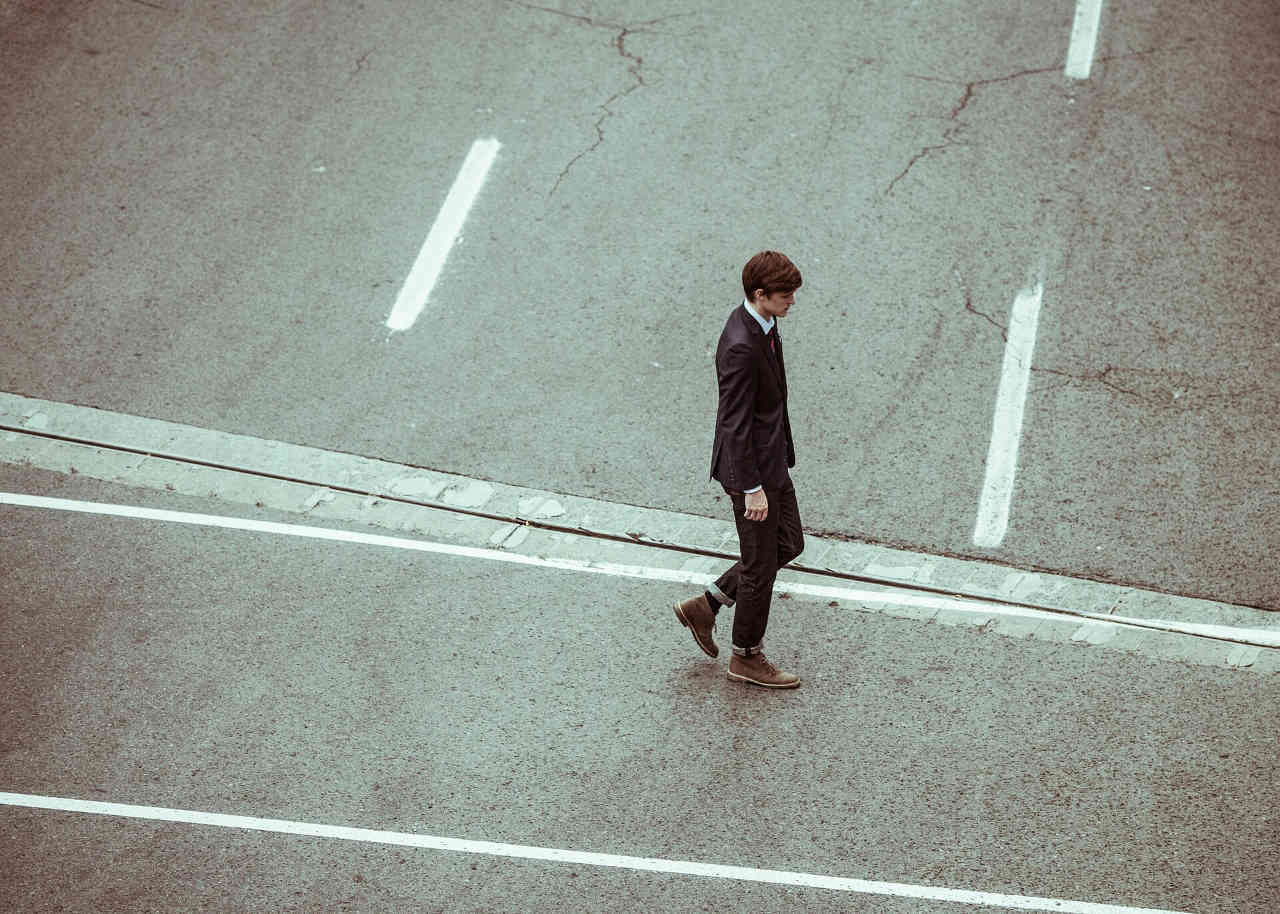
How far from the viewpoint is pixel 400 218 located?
27.1 ft

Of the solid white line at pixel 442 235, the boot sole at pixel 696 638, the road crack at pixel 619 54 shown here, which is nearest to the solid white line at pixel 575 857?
the boot sole at pixel 696 638

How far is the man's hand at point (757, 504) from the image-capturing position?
5.37m

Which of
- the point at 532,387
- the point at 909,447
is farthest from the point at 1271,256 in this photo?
the point at 532,387

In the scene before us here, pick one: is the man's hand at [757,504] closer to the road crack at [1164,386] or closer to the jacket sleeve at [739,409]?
the jacket sleeve at [739,409]

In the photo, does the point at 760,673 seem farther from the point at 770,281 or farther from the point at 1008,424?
the point at 1008,424

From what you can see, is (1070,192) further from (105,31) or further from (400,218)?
(105,31)

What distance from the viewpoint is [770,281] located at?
201 inches

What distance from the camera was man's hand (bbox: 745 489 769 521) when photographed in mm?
5371

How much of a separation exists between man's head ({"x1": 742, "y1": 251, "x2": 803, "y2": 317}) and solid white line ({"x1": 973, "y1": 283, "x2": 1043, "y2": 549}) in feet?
7.53

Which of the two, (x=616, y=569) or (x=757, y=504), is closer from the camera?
(x=757, y=504)

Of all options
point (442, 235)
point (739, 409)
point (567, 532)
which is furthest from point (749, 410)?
point (442, 235)

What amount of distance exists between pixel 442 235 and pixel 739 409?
12.3 feet

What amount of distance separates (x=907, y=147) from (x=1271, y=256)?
2.68m

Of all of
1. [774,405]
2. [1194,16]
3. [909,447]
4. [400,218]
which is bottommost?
[909,447]
